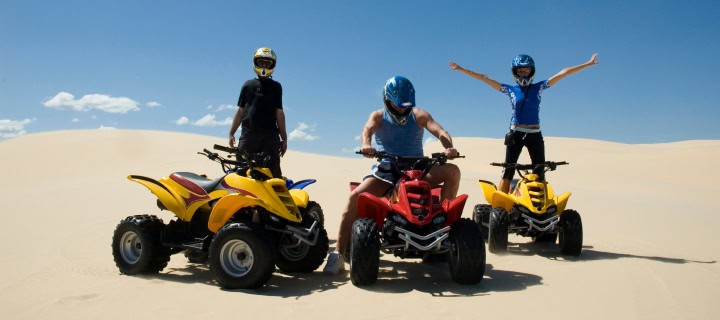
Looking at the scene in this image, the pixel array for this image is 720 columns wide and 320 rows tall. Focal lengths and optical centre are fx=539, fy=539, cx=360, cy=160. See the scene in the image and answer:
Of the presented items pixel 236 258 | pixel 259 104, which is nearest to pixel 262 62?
pixel 259 104

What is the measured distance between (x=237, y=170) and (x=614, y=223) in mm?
7863

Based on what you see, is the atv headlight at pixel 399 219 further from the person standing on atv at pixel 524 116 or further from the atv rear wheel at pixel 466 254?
the person standing on atv at pixel 524 116

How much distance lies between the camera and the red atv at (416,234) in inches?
183

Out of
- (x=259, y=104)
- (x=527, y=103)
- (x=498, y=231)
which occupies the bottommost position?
(x=498, y=231)

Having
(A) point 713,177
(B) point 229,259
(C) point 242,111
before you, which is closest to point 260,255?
(B) point 229,259

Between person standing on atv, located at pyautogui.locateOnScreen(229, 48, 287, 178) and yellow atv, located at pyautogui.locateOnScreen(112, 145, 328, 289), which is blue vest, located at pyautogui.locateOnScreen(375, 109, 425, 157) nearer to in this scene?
yellow atv, located at pyautogui.locateOnScreen(112, 145, 328, 289)

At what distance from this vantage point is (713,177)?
24.0 metres

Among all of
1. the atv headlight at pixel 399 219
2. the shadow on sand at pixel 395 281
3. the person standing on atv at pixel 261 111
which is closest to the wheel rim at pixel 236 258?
the shadow on sand at pixel 395 281

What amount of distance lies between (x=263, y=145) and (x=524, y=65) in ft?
12.1

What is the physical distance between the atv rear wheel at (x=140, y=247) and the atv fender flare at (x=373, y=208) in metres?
2.06

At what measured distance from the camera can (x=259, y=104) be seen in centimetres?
662

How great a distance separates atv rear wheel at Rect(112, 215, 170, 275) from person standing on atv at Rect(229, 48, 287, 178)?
5.18 feet

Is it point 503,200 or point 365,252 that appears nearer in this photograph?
point 365,252

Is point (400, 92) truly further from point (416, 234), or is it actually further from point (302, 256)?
point (302, 256)
